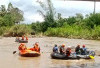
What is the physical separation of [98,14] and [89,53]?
98.1 feet

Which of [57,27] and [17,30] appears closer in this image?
[17,30]

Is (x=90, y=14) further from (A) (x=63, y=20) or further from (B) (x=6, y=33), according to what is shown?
(B) (x=6, y=33)

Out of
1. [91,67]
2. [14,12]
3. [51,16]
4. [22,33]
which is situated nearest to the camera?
[91,67]

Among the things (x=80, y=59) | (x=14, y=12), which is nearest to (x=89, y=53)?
(x=80, y=59)

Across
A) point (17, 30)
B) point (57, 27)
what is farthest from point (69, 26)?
point (17, 30)

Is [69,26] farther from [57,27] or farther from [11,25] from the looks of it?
[11,25]

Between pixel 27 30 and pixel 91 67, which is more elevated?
pixel 27 30

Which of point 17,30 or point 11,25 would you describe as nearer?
point 17,30

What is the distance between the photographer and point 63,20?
5472 cm

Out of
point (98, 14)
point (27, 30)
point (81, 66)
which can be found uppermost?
point (98, 14)

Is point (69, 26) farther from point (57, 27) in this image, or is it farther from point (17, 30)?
point (17, 30)

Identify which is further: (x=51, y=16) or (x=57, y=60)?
(x=51, y=16)

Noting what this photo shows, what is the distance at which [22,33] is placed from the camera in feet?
144

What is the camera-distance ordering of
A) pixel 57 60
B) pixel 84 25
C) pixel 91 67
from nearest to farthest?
pixel 91 67 < pixel 57 60 < pixel 84 25
